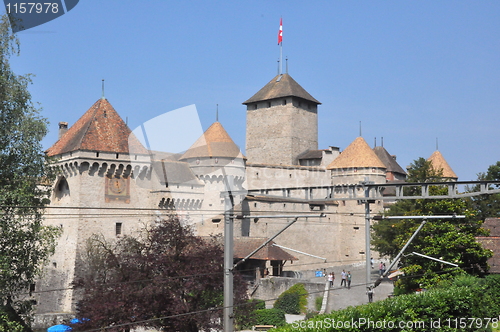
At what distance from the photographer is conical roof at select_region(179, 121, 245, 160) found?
144ft

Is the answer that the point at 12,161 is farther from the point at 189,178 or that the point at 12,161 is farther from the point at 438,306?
the point at 189,178

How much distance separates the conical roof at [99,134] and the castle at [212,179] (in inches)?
2.3

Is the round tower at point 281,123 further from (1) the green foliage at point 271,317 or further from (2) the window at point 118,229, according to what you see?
(1) the green foliage at point 271,317

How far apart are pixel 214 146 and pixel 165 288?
2163cm

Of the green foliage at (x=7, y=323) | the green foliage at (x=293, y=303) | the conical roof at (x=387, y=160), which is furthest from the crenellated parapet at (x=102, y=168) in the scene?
→ the conical roof at (x=387, y=160)

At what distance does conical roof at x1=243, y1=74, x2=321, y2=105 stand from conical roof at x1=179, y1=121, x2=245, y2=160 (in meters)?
15.7

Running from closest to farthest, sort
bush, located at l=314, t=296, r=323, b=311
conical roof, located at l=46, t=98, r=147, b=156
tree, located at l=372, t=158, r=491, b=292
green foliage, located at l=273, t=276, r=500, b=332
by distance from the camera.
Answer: green foliage, located at l=273, t=276, r=500, b=332 → tree, located at l=372, t=158, r=491, b=292 → bush, located at l=314, t=296, r=323, b=311 → conical roof, located at l=46, t=98, r=147, b=156

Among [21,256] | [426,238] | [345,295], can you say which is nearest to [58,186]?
[21,256]

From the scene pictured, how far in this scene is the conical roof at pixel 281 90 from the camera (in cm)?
6081

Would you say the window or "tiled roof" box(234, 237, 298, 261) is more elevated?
the window

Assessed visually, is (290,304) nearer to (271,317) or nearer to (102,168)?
(271,317)

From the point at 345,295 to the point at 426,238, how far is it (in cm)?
727

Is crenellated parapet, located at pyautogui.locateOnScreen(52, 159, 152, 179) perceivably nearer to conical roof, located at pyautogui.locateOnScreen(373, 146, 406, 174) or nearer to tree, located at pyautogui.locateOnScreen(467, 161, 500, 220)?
tree, located at pyautogui.locateOnScreen(467, 161, 500, 220)

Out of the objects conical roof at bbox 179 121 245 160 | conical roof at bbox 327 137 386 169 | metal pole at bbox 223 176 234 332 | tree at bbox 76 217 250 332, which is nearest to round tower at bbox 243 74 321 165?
conical roof at bbox 327 137 386 169
